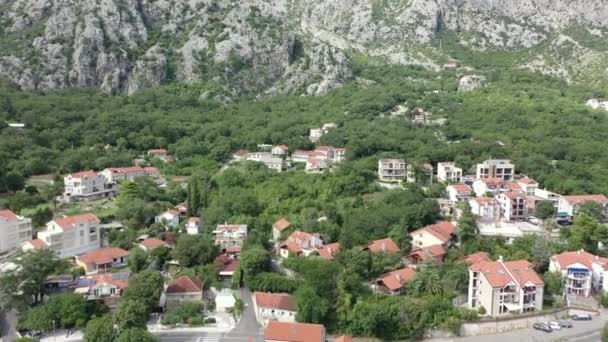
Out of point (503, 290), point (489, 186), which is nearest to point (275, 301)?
point (503, 290)

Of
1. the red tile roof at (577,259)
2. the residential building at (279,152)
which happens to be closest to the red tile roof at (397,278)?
the red tile roof at (577,259)

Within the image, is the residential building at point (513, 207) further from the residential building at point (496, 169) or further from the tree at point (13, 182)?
the tree at point (13, 182)

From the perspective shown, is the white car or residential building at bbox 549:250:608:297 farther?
residential building at bbox 549:250:608:297

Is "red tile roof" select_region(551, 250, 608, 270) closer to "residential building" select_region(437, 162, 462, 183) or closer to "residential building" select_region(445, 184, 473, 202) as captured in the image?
"residential building" select_region(445, 184, 473, 202)

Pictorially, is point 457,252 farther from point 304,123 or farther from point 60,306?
point 304,123

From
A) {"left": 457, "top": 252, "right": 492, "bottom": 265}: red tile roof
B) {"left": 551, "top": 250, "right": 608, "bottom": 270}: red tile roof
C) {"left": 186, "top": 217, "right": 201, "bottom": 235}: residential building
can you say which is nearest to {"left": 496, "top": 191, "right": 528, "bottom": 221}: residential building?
{"left": 551, "top": 250, "right": 608, "bottom": 270}: red tile roof

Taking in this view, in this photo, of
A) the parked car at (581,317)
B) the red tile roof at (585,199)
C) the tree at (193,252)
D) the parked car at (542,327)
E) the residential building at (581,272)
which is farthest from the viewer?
the red tile roof at (585,199)
